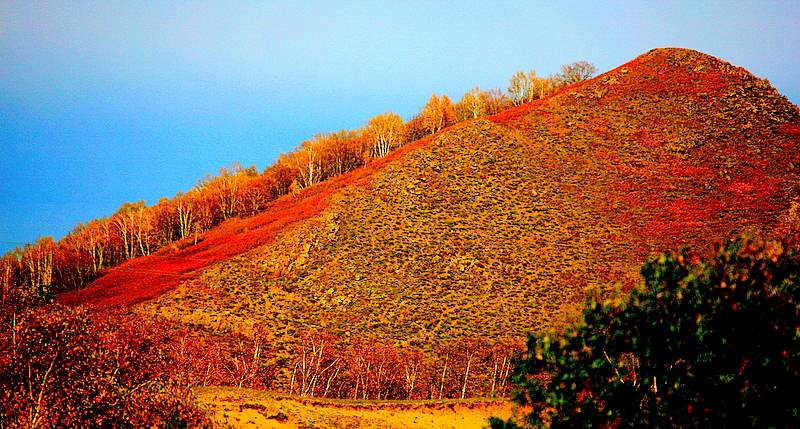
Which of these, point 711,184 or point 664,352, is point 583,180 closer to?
point 711,184

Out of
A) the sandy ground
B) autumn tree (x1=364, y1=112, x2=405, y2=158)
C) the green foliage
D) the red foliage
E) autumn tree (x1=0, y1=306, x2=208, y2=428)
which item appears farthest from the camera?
autumn tree (x1=364, y1=112, x2=405, y2=158)

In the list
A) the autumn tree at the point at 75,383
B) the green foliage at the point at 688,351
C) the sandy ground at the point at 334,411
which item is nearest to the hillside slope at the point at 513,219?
the sandy ground at the point at 334,411

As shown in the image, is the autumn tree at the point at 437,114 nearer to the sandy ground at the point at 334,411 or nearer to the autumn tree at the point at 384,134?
the autumn tree at the point at 384,134

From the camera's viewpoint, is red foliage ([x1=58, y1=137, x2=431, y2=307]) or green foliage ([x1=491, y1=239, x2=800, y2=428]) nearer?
green foliage ([x1=491, y1=239, x2=800, y2=428])

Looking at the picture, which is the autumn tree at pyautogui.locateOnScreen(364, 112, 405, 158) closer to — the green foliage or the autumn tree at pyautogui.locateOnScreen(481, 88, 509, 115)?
the autumn tree at pyautogui.locateOnScreen(481, 88, 509, 115)

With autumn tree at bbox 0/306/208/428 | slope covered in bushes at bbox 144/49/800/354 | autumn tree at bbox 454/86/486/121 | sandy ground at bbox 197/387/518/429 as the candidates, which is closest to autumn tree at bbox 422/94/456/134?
autumn tree at bbox 454/86/486/121

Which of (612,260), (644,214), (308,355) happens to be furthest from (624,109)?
(308,355)

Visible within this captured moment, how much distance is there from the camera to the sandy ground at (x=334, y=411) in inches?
1189

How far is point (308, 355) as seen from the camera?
47.8m

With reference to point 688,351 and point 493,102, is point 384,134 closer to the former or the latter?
point 493,102

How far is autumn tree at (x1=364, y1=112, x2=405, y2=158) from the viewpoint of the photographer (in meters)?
120

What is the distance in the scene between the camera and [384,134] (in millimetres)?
122938

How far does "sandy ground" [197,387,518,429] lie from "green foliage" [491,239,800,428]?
11.8 m

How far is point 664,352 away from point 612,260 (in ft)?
150
